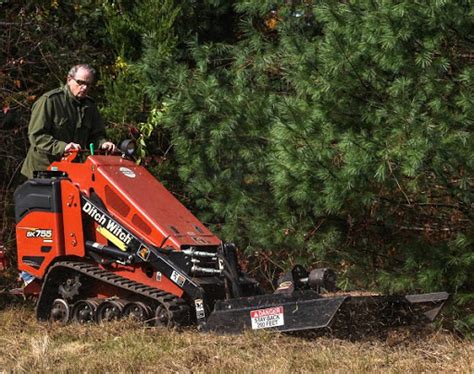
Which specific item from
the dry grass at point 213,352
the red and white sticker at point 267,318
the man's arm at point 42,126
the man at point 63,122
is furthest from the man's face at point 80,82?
the red and white sticker at point 267,318

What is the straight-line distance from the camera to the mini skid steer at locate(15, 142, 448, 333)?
280 inches

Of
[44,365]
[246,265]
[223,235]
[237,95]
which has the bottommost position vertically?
[246,265]

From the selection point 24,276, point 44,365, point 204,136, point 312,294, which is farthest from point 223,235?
point 44,365

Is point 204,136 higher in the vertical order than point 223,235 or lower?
higher

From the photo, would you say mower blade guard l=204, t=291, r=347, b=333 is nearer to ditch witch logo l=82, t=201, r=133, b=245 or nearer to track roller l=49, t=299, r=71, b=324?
ditch witch logo l=82, t=201, r=133, b=245

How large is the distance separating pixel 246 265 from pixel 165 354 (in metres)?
4.50

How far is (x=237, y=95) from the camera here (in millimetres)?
9195

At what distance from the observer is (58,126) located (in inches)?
342

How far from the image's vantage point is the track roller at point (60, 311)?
8031 millimetres

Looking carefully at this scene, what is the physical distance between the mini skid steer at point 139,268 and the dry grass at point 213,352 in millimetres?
202

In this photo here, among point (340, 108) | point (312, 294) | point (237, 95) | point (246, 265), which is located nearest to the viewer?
point (312, 294)

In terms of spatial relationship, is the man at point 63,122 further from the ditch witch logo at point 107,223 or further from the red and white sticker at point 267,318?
the red and white sticker at point 267,318

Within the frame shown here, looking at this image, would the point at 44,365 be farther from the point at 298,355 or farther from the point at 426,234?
the point at 426,234

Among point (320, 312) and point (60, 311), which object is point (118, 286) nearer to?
point (60, 311)
